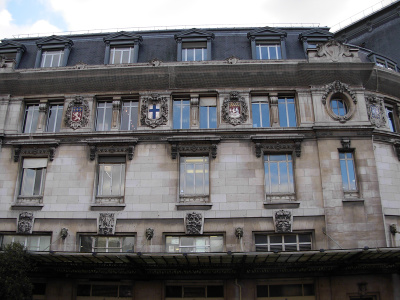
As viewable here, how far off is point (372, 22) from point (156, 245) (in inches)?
962

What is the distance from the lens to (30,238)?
19.5 metres

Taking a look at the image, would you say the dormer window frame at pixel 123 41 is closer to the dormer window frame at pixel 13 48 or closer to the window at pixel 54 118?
the window at pixel 54 118

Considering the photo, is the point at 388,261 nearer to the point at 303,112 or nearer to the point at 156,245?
the point at 303,112

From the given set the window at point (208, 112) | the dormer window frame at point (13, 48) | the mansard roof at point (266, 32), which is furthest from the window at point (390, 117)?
the dormer window frame at point (13, 48)

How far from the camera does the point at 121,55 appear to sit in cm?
2320

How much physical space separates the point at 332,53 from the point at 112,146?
522 inches

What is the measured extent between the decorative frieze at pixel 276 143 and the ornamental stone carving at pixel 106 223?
322 inches

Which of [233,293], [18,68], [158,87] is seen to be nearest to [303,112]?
[158,87]

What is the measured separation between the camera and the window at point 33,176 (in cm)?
2034

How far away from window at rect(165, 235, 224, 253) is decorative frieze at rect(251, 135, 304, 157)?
495cm

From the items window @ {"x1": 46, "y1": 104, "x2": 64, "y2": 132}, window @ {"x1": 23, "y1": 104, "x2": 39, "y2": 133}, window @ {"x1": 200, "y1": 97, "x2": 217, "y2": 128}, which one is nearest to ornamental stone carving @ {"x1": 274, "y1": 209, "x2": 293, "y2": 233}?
window @ {"x1": 200, "y1": 97, "x2": 217, "y2": 128}

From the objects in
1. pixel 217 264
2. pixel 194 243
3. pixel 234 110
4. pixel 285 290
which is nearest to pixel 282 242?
pixel 285 290

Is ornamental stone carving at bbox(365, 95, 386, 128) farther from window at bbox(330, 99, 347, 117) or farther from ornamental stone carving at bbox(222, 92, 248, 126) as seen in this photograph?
ornamental stone carving at bbox(222, 92, 248, 126)

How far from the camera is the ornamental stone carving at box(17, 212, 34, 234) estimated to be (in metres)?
19.2
